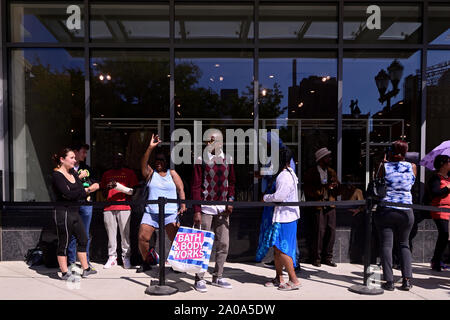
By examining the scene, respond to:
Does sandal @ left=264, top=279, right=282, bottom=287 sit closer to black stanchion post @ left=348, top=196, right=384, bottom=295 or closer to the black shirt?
black stanchion post @ left=348, top=196, right=384, bottom=295

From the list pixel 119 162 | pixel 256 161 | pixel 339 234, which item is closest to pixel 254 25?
pixel 256 161

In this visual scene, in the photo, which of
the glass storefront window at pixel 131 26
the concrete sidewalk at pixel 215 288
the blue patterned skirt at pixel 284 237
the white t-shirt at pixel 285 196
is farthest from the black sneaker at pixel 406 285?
the glass storefront window at pixel 131 26

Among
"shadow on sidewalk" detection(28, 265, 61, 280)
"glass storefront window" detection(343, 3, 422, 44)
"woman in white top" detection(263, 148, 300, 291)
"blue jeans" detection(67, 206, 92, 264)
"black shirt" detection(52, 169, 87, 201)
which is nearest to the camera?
"woman in white top" detection(263, 148, 300, 291)

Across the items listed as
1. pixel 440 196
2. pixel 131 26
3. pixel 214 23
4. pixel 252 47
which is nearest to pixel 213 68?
pixel 214 23

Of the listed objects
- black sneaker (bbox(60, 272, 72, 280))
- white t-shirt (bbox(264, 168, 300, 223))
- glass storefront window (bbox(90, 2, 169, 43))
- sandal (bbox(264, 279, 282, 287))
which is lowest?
sandal (bbox(264, 279, 282, 287))

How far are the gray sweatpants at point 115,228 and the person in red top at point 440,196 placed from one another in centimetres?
475

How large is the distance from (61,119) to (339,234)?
5878 millimetres

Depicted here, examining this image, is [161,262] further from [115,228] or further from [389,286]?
[389,286]

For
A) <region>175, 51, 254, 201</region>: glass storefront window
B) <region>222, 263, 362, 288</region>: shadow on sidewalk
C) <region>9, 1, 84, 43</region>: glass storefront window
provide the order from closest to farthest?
<region>222, 263, 362, 288</region>: shadow on sidewalk
<region>9, 1, 84, 43</region>: glass storefront window
<region>175, 51, 254, 201</region>: glass storefront window

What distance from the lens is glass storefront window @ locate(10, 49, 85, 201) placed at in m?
6.21

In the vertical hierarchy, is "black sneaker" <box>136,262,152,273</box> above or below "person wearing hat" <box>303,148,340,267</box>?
below

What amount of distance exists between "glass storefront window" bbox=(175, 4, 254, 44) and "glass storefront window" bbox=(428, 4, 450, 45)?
132 inches

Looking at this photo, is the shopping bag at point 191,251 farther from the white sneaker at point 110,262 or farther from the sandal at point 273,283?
the white sneaker at point 110,262

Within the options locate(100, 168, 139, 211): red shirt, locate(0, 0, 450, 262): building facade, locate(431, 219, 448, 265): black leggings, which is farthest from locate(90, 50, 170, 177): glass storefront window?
locate(431, 219, 448, 265): black leggings
